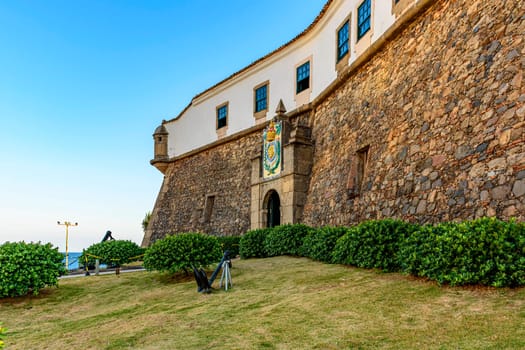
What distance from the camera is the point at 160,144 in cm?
2878

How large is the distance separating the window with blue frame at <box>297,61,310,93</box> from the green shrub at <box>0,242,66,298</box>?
38.0 ft

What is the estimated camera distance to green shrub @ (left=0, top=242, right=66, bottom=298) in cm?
949

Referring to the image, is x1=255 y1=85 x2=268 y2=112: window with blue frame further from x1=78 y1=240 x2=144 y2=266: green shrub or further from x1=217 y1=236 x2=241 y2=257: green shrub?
x1=78 y1=240 x2=144 y2=266: green shrub

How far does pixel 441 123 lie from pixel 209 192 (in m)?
16.1

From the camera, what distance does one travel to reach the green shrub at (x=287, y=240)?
40.4ft

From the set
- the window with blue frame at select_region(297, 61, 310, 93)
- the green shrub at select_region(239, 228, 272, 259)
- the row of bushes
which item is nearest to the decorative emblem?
the window with blue frame at select_region(297, 61, 310, 93)

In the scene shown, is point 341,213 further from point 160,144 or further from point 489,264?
point 160,144

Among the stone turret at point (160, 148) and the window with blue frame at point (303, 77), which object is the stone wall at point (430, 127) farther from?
the stone turret at point (160, 148)

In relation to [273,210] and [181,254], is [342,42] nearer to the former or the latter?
[273,210]

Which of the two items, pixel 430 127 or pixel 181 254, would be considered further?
pixel 181 254

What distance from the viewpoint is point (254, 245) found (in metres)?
14.2

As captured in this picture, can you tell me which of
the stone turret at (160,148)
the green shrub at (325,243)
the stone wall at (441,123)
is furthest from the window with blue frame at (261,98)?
the green shrub at (325,243)

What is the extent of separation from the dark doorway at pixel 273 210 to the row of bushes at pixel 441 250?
711 cm

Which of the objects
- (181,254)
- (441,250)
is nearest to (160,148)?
(181,254)
